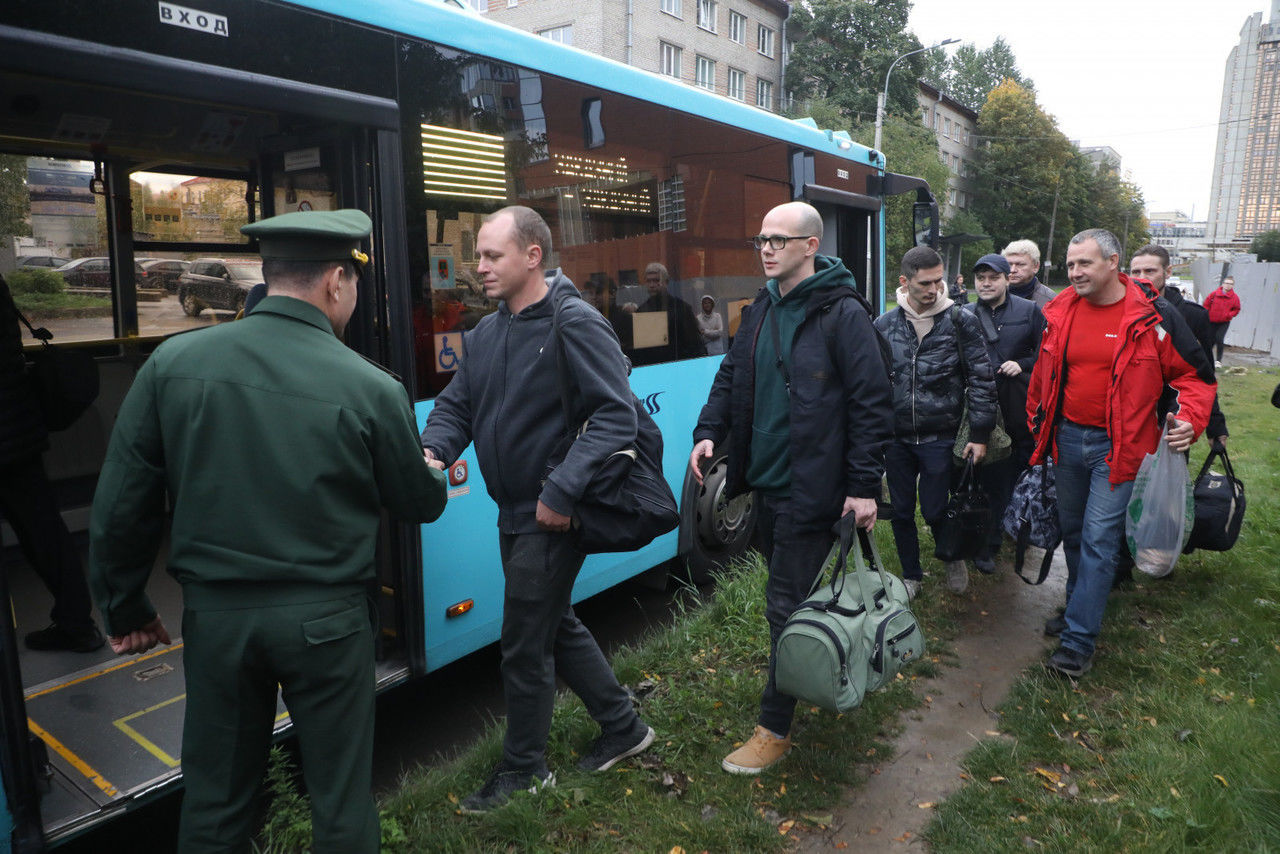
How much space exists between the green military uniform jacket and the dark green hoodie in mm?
1707

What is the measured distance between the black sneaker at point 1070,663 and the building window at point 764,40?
42678 mm

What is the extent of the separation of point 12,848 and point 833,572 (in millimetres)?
2641

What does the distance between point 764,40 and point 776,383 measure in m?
44.6

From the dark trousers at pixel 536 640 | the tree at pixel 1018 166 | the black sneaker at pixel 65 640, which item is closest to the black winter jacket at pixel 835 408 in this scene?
the dark trousers at pixel 536 640

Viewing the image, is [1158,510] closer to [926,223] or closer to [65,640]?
[926,223]

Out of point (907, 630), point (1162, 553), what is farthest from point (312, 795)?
point (1162, 553)

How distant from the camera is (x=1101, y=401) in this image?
4.27 metres

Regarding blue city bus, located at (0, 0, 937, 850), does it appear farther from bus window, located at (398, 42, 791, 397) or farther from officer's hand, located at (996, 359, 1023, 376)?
officer's hand, located at (996, 359, 1023, 376)

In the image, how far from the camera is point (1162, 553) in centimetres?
426

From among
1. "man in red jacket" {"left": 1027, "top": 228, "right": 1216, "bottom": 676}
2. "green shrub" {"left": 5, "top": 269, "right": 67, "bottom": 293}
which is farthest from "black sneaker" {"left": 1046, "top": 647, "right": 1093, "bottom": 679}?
"green shrub" {"left": 5, "top": 269, "right": 67, "bottom": 293}

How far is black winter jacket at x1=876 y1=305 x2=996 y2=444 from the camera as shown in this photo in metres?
5.00

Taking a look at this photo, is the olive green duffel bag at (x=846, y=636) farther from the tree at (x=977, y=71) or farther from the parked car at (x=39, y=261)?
the tree at (x=977, y=71)

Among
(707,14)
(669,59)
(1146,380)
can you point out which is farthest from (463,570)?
(707,14)

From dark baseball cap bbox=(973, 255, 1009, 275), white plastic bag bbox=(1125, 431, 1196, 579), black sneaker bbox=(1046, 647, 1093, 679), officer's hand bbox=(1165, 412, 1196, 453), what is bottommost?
black sneaker bbox=(1046, 647, 1093, 679)
